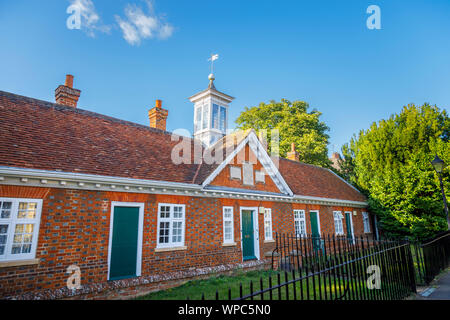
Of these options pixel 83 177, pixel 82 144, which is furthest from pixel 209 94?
pixel 83 177

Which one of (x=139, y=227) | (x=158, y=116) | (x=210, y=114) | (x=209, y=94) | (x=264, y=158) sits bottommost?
(x=139, y=227)

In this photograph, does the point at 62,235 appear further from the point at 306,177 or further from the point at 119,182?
the point at 306,177

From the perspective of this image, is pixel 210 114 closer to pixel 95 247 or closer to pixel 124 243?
pixel 124 243

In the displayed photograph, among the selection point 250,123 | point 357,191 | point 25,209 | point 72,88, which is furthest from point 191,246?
point 250,123

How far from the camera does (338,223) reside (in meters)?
19.9

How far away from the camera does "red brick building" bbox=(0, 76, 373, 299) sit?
295 inches

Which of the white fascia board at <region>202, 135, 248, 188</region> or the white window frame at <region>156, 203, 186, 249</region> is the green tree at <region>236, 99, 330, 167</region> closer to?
the white fascia board at <region>202, 135, 248, 188</region>

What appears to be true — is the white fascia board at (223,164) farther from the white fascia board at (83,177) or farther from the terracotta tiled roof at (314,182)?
the terracotta tiled roof at (314,182)

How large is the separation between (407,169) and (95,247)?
2165cm

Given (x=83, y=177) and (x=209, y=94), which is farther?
(x=209, y=94)

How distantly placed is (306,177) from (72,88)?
55.8 feet

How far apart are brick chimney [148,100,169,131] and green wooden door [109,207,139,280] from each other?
7.86 m

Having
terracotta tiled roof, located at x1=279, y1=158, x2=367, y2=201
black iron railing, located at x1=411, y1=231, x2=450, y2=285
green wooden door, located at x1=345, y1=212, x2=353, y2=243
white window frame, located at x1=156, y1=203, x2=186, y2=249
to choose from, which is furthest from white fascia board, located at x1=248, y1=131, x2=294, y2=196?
green wooden door, located at x1=345, y1=212, x2=353, y2=243

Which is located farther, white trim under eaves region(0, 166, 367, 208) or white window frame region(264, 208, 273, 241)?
white window frame region(264, 208, 273, 241)
